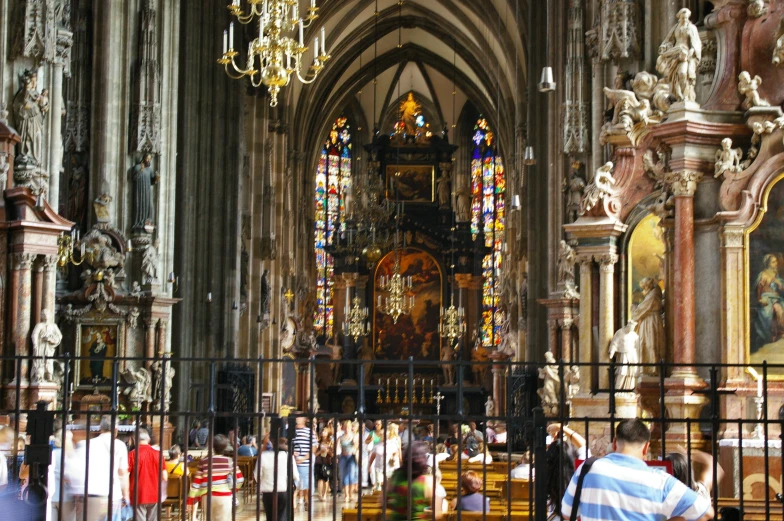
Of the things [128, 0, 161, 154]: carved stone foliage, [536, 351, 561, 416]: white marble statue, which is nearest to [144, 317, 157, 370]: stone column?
[128, 0, 161, 154]: carved stone foliage

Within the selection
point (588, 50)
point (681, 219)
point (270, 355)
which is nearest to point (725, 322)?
point (681, 219)

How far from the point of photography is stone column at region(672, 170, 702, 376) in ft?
50.2

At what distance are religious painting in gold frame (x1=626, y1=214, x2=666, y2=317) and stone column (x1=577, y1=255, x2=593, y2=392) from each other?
0.65 metres

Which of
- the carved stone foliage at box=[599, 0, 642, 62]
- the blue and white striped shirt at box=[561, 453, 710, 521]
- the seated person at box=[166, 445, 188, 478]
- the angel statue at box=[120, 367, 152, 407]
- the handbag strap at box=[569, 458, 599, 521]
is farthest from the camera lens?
the angel statue at box=[120, 367, 152, 407]

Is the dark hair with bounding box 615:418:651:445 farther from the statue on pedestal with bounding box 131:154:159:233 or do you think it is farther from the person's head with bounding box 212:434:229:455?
the statue on pedestal with bounding box 131:154:159:233

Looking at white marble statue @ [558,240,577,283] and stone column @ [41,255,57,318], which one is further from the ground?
white marble statue @ [558,240,577,283]

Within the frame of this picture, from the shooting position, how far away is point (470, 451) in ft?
75.8

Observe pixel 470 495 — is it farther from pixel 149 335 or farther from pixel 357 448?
pixel 149 335

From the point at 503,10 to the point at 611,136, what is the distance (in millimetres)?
25757

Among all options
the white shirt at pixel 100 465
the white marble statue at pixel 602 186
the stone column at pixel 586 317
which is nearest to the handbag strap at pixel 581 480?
the white shirt at pixel 100 465

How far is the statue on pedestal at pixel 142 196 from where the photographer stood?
82.3 feet

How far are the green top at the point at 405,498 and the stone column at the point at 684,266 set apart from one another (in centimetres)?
730

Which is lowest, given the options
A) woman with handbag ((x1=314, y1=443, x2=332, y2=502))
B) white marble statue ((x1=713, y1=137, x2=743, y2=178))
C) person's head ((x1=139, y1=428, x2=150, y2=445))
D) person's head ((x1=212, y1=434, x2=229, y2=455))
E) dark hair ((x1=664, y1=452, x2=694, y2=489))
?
woman with handbag ((x1=314, y1=443, x2=332, y2=502))

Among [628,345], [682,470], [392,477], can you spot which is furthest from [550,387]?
[682,470]
